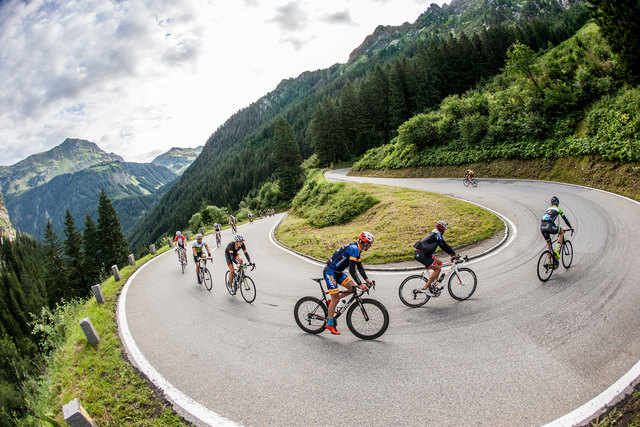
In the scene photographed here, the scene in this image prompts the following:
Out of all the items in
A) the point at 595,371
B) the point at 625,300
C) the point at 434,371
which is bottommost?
the point at 625,300

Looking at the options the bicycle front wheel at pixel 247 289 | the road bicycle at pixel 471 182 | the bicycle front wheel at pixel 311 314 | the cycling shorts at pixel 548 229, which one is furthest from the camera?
the road bicycle at pixel 471 182

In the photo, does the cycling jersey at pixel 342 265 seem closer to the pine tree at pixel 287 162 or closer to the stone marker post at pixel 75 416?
the stone marker post at pixel 75 416

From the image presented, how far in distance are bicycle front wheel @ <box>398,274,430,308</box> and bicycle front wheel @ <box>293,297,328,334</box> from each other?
2434mm

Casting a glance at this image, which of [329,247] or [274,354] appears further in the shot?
[329,247]

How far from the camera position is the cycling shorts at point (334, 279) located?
7062mm

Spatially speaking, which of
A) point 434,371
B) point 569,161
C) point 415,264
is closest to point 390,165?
point 569,161

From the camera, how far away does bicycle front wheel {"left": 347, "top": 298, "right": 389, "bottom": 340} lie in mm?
6891

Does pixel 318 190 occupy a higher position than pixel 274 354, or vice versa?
pixel 318 190

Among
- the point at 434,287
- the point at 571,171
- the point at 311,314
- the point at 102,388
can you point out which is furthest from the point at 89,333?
the point at 571,171

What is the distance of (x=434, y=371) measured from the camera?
18.1 ft

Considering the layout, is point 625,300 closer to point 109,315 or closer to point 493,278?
point 493,278

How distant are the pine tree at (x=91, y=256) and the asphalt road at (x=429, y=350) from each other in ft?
141

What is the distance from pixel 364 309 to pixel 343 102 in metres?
63.7

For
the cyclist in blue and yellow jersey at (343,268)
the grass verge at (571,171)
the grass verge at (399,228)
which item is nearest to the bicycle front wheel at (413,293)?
the cyclist in blue and yellow jersey at (343,268)
